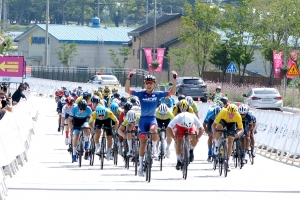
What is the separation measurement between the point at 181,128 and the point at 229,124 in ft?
5.36

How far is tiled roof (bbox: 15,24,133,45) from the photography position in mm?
103875

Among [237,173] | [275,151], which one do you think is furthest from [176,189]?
[275,151]

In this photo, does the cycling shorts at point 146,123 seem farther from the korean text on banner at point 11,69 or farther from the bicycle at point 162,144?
the korean text on banner at point 11,69

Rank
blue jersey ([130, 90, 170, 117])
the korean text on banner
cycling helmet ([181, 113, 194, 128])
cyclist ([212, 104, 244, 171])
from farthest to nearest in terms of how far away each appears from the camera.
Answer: the korean text on banner → cyclist ([212, 104, 244, 171]) → cycling helmet ([181, 113, 194, 128]) → blue jersey ([130, 90, 170, 117])

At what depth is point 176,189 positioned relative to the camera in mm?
15430

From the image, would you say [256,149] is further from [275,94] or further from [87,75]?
[87,75]

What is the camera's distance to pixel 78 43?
103250 millimetres

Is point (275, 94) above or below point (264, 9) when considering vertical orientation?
below

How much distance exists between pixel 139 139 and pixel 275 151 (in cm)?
933

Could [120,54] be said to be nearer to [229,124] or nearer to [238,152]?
[238,152]

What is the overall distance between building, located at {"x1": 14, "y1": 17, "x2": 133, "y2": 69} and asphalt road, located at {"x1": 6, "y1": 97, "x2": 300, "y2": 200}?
80.1 metres

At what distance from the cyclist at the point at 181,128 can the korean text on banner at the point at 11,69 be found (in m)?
19.5

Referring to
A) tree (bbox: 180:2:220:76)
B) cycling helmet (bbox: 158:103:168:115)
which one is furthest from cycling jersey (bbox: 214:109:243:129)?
tree (bbox: 180:2:220:76)

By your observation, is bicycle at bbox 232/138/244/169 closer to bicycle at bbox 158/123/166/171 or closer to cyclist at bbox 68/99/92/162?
bicycle at bbox 158/123/166/171
